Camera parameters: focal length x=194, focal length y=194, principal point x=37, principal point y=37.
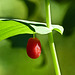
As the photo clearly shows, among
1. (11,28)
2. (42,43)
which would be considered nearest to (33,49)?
(11,28)

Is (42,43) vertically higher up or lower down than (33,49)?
higher up

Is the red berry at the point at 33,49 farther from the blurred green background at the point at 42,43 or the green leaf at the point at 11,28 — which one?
the blurred green background at the point at 42,43

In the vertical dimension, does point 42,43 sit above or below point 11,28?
above

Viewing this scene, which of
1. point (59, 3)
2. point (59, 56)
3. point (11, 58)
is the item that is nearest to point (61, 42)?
point (59, 56)

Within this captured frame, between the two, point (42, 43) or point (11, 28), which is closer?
point (11, 28)

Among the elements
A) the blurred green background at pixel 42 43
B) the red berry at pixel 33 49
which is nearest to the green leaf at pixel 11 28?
the red berry at pixel 33 49

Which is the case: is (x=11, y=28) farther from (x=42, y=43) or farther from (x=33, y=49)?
(x=42, y=43)

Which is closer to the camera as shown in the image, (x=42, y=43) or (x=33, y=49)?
(x=33, y=49)

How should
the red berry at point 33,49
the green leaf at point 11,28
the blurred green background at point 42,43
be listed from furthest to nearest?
the blurred green background at point 42,43 → the red berry at point 33,49 → the green leaf at point 11,28
